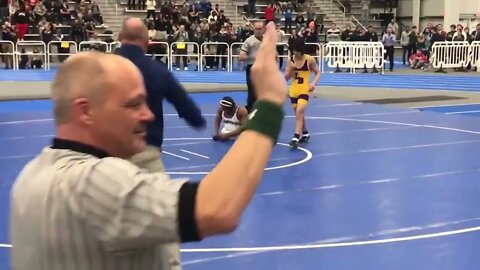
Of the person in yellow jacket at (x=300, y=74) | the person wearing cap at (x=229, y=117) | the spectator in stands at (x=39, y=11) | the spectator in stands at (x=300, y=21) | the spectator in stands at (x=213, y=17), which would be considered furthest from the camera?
the spectator in stands at (x=300, y=21)

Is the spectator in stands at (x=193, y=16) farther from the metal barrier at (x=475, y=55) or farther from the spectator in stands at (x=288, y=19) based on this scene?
the metal barrier at (x=475, y=55)

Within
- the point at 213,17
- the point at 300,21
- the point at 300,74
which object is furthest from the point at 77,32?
the point at 300,74

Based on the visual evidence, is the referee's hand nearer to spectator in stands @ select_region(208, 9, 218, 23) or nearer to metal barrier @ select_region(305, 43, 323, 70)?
metal barrier @ select_region(305, 43, 323, 70)

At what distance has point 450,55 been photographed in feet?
96.0

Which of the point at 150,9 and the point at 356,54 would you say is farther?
the point at 150,9

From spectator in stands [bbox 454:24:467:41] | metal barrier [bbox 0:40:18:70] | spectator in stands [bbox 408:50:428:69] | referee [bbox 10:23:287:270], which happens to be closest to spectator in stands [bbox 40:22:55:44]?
metal barrier [bbox 0:40:18:70]

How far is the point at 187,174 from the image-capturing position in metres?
9.45

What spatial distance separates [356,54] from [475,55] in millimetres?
5260

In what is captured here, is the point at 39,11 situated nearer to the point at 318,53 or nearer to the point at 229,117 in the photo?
the point at 318,53

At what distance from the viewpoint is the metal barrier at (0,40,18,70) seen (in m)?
27.3

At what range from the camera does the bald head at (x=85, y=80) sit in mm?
1881

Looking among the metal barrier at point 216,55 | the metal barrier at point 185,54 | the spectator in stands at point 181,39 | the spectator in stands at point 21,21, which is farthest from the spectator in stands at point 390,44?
the spectator in stands at point 21,21

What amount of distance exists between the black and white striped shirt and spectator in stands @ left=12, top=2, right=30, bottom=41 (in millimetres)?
27565

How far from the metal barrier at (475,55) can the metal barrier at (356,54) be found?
4010 mm
